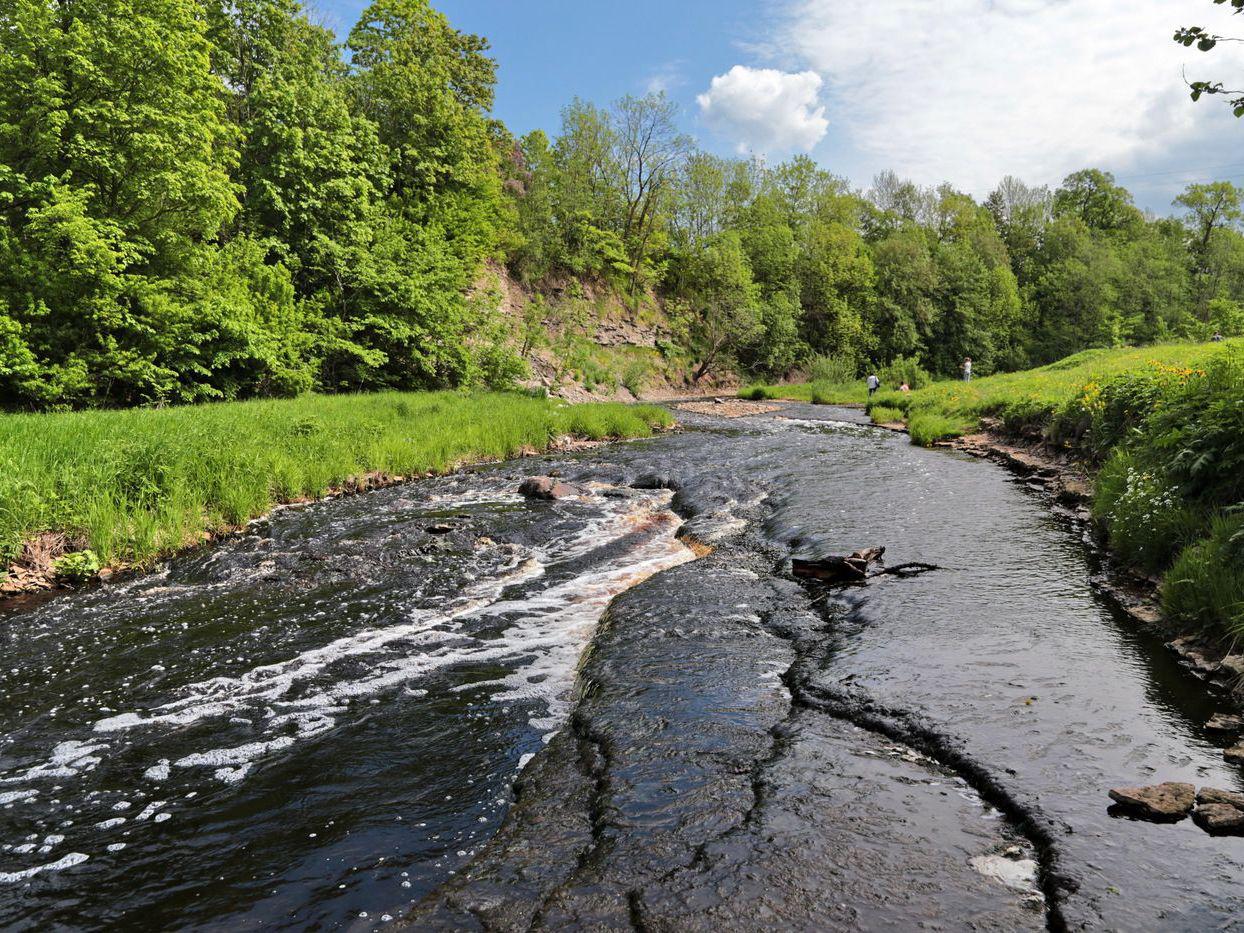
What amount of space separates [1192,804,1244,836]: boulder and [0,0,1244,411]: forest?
21.1 m

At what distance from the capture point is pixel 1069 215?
265ft

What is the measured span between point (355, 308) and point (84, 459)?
17.4 metres

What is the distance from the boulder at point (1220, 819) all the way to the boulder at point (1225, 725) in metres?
1.18

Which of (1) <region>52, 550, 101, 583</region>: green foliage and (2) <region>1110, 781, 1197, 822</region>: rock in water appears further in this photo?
(1) <region>52, 550, 101, 583</region>: green foliage

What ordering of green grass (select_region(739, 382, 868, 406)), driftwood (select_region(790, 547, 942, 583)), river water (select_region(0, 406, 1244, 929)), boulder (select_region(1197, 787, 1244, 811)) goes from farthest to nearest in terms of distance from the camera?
green grass (select_region(739, 382, 868, 406)), driftwood (select_region(790, 547, 942, 583)), boulder (select_region(1197, 787, 1244, 811)), river water (select_region(0, 406, 1244, 929))

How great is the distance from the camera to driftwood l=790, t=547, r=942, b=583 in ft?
26.6

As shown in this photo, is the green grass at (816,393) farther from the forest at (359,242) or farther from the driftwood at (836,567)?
the driftwood at (836,567)

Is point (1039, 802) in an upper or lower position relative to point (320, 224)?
lower

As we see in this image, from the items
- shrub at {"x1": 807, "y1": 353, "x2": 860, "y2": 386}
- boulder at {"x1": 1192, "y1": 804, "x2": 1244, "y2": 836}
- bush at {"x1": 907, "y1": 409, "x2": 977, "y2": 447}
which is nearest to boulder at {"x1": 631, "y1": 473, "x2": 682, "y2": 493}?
bush at {"x1": 907, "y1": 409, "x2": 977, "y2": 447}

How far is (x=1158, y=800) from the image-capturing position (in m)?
3.66

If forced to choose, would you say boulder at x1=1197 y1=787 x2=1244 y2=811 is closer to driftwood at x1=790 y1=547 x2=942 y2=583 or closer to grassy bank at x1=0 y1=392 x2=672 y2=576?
driftwood at x1=790 y1=547 x2=942 y2=583

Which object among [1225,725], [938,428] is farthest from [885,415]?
[1225,725]

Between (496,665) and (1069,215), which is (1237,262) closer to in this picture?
(1069,215)

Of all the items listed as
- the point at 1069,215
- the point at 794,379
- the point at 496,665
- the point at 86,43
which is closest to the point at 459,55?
the point at 86,43
